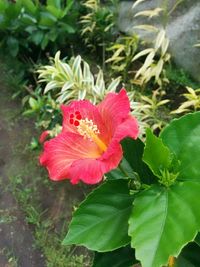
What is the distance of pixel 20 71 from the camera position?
3.14 meters

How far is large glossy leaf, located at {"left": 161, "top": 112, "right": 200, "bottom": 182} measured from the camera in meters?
1.00

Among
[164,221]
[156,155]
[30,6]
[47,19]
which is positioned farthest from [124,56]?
[164,221]

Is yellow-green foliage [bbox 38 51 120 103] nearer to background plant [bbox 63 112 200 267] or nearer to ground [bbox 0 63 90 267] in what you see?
ground [bbox 0 63 90 267]

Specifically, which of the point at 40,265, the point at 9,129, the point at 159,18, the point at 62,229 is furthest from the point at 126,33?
the point at 40,265

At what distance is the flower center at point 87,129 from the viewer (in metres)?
1.02

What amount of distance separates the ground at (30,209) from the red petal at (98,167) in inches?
51.3

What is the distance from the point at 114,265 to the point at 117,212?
196 mm

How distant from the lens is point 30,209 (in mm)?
2412

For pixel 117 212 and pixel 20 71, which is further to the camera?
pixel 20 71

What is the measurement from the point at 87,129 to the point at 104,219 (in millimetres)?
217

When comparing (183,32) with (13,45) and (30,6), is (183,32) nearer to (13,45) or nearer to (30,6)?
(30,6)

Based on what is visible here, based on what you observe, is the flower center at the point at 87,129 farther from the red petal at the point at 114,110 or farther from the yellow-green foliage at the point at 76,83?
the yellow-green foliage at the point at 76,83

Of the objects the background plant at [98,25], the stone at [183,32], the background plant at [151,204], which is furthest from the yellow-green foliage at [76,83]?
the background plant at [151,204]

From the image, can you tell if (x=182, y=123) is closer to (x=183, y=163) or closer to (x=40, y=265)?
(x=183, y=163)
